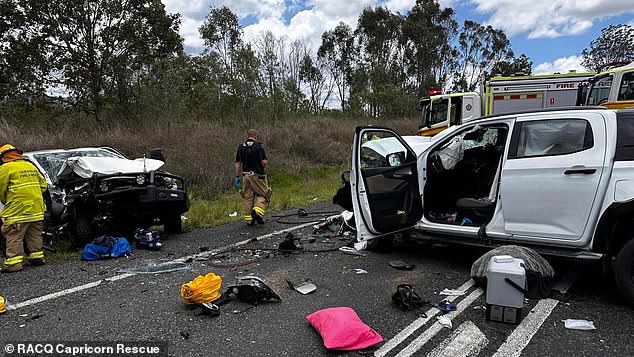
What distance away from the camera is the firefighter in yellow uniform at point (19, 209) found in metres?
5.52

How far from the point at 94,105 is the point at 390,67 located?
32.9 m

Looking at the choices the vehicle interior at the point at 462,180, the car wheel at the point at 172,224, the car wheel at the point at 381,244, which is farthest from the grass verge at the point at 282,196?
the vehicle interior at the point at 462,180

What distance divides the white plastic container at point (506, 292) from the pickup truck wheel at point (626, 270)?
0.95 metres

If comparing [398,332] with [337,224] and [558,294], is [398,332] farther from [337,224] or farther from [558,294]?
[337,224]

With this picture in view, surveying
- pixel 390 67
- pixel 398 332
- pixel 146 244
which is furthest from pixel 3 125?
pixel 390 67

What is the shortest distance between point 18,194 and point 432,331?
5455 mm

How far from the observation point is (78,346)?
3.32m

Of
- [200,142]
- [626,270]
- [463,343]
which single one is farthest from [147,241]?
[200,142]

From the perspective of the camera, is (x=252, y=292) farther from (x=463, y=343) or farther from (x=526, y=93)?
(x=526, y=93)

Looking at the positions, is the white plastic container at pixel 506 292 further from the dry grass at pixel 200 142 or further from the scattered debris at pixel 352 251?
the dry grass at pixel 200 142

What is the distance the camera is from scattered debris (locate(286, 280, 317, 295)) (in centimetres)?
436

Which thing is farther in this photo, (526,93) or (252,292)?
(526,93)

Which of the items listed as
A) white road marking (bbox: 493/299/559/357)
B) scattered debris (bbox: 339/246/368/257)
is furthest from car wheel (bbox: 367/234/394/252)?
white road marking (bbox: 493/299/559/357)

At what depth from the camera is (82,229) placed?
6.36 m
